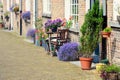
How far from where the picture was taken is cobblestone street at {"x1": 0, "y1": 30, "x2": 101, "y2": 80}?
1053cm

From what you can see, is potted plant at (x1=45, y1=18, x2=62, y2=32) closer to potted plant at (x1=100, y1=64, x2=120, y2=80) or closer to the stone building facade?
the stone building facade

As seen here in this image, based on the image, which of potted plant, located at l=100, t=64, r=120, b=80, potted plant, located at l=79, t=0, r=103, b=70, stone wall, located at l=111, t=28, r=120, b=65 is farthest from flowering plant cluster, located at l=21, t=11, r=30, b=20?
potted plant, located at l=100, t=64, r=120, b=80

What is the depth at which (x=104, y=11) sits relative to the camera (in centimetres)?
1166

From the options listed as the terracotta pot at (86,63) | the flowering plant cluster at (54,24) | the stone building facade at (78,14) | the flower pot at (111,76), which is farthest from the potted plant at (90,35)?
the flowering plant cluster at (54,24)

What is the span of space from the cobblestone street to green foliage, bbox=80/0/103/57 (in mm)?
665

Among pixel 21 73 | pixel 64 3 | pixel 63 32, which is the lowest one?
pixel 21 73

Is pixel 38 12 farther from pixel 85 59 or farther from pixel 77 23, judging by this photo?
pixel 85 59

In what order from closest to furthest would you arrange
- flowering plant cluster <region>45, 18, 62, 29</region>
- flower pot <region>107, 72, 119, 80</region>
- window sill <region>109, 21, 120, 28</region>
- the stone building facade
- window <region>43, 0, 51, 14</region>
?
flower pot <region>107, 72, 119, 80</region>
window sill <region>109, 21, 120, 28</region>
the stone building facade
flowering plant cluster <region>45, 18, 62, 29</region>
window <region>43, 0, 51, 14</region>

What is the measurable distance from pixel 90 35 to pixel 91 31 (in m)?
0.12

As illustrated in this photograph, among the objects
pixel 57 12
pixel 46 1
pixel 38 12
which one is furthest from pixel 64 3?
pixel 38 12

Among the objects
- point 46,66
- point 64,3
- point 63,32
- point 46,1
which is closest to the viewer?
point 46,66

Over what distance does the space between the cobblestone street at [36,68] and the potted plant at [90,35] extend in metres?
0.36

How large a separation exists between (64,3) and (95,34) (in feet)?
14.8

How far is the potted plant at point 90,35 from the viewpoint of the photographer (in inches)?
457
